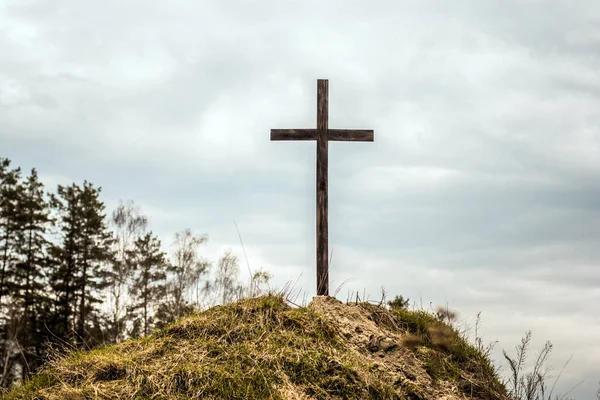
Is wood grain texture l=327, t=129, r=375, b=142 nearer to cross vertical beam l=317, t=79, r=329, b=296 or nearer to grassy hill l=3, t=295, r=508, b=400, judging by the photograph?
cross vertical beam l=317, t=79, r=329, b=296

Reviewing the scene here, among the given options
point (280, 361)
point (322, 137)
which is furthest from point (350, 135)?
point (280, 361)

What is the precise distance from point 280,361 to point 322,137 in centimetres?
463

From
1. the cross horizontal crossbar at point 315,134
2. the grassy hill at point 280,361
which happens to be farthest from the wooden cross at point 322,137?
the grassy hill at point 280,361

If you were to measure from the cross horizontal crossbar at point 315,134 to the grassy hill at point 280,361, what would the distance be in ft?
10.0

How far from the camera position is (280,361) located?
7.96 meters

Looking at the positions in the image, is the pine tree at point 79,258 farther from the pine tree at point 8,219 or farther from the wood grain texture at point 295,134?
the wood grain texture at point 295,134

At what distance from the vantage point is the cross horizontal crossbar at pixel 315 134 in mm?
11281

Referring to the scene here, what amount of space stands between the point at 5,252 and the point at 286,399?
2431cm

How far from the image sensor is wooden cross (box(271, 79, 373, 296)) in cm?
1090

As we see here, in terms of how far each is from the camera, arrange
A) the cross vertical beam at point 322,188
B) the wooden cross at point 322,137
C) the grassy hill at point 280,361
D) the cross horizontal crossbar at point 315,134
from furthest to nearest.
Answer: the cross horizontal crossbar at point 315,134
the wooden cross at point 322,137
the cross vertical beam at point 322,188
the grassy hill at point 280,361

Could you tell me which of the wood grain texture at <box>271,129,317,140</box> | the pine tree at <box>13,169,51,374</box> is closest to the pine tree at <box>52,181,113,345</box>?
the pine tree at <box>13,169,51,374</box>

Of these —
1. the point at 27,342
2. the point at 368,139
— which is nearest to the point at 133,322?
the point at 27,342

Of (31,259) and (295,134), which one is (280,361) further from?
(31,259)

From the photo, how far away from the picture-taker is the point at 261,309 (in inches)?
357
